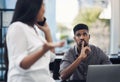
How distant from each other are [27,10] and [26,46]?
168 millimetres

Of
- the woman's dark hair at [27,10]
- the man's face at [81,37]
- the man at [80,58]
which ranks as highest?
the woman's dark hair at [27,10]

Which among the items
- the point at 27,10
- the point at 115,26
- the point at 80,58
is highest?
the point at 27,10

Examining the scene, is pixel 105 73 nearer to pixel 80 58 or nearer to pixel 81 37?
pixel 80 58

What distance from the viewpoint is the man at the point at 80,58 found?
7.64ft

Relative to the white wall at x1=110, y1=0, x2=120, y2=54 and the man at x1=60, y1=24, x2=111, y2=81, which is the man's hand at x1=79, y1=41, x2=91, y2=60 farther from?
the white wall at x1=110, y1=0, x2=120, y2=54

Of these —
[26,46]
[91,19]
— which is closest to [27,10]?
[26,46]

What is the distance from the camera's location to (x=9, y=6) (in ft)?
12.4

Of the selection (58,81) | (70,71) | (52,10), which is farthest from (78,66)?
(52,10)

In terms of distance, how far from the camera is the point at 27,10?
1.20 m

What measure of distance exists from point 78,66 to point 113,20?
190 cm

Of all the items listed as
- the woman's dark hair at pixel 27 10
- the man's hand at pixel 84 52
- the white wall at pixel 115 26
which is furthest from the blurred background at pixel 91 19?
the woman's dark hair at pixel 27 10

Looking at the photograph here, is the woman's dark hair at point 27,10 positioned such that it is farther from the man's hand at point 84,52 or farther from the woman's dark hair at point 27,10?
the man's hand at point 84,52

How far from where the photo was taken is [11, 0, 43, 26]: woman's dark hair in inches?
47.1

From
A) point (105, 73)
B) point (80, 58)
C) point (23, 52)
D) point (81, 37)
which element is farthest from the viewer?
point (81, 37)
